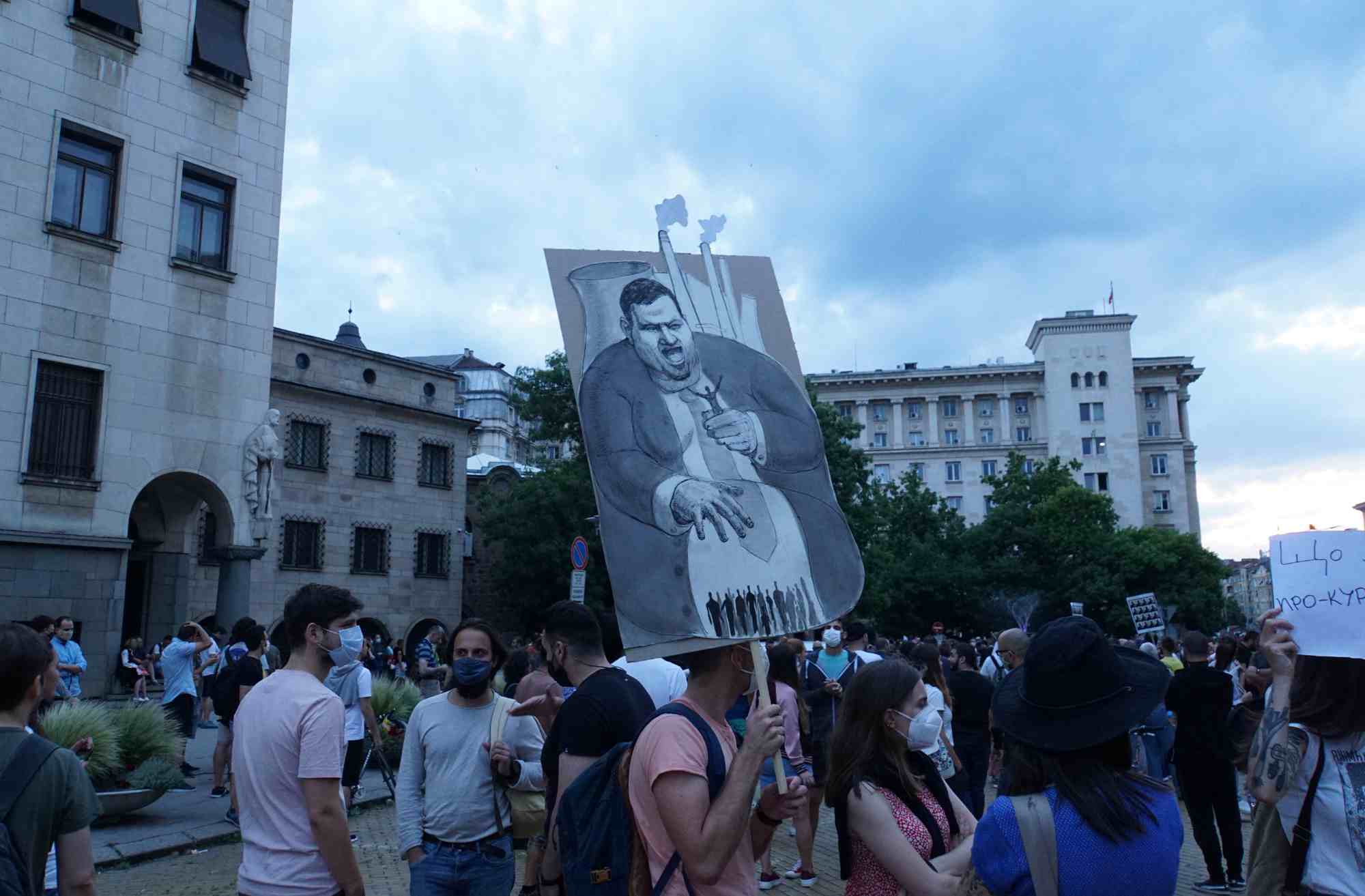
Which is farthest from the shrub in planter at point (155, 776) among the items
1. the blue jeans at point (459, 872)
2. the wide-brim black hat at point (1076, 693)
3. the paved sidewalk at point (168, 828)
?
the wide-brim black hat at point (1076, 693)

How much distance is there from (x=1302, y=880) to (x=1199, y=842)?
673 centimetres

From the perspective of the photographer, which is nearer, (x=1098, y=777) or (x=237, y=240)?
(x=1098, y=777)

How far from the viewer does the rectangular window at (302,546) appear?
111 feet

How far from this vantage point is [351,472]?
35.7 meters

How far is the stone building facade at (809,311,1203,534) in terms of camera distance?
91.1 meters

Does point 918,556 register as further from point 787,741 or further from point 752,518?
point 752,518

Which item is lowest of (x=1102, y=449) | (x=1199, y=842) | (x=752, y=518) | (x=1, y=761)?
(x=1199, y=842)

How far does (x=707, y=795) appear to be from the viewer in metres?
3.13

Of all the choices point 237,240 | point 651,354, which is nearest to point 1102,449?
point 237,240

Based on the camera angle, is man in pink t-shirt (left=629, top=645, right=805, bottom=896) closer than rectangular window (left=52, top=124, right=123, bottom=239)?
Yes

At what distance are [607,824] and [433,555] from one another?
36.5 meters

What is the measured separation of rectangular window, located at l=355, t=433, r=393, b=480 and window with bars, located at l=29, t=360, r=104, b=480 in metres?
17.1

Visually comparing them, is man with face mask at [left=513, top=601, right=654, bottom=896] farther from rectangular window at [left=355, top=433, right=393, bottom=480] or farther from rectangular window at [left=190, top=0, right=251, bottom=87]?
rectangular window at [left=355, top=433, right=393, bottom=480]

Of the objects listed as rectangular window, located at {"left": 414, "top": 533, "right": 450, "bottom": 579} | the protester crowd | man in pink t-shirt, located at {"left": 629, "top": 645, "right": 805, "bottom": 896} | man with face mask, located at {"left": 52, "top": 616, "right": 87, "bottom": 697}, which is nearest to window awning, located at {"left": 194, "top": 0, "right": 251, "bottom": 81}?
man with face mask, located at {"left": 52, "top": 616, "right": 87, "bottom": 697}
